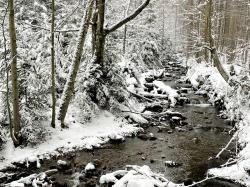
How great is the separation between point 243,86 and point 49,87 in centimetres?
790

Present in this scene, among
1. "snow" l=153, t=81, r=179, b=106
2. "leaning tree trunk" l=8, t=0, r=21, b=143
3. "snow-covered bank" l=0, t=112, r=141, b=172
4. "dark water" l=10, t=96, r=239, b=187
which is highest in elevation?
"leaning tree trunk" l=8, t=0, r=21, b=143

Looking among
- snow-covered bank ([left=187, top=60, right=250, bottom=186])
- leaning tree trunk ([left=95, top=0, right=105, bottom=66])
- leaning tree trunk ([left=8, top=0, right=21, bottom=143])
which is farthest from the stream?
leaning tree trunk ([left=95, top=0, right=105, bottom=66])

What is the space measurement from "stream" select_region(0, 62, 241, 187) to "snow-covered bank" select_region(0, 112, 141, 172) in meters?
0.39

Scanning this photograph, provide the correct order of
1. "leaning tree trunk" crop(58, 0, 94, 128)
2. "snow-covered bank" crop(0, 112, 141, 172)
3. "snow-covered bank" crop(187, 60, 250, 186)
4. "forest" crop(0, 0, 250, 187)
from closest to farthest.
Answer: "snow-covered bank" crop(187, 60, 250, 186) < "forest" crop(0, 0, 250, 187) < "snow-covered bank" crop(0, 112, 141, 172) < "leaning tree trunk" crop(58, 0, 94, 128)

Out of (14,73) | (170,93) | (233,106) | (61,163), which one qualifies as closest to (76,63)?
(14,73)

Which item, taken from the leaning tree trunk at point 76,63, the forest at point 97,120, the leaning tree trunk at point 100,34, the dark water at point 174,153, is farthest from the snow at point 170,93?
the leaning tree trunk at point 76,63

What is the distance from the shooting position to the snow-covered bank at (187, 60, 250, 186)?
9594mm

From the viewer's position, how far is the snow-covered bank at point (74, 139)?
10.6 m

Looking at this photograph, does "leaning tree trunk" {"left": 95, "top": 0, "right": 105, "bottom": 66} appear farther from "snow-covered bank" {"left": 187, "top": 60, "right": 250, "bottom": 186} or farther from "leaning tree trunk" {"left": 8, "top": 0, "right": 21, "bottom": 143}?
"snow-covered bank" {"left": 187, "top": 60, "right": 250, "bottom": 186}

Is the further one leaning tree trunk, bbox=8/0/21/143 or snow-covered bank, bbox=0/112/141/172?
snow-covered bank, bbox=0/112/141/172

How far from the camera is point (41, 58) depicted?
1595cm

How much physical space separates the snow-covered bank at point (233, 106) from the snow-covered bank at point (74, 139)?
13.9 ft

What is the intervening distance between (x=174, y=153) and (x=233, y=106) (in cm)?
445

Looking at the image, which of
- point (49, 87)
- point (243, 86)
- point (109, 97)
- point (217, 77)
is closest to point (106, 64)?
point (109, 97)
